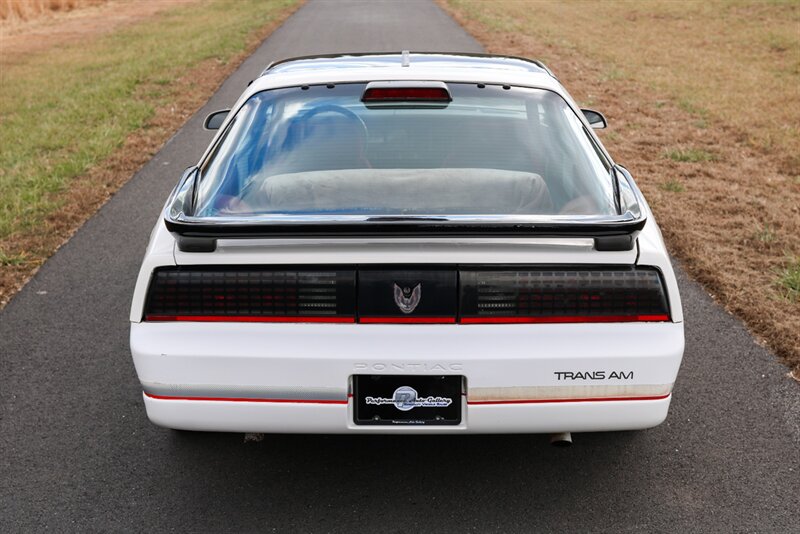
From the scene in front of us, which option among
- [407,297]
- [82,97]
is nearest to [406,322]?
[407,297]

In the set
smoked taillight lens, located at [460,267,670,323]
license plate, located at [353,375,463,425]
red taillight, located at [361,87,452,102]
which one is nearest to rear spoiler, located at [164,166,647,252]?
smoked taillight lens, located at [460,267,670,323]

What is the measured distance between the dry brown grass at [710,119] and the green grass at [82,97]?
4.99m

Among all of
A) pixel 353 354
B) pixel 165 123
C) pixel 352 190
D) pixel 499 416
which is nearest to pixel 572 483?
pixel 499 416

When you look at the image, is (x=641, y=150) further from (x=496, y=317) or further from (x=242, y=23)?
(x=242, y=23)

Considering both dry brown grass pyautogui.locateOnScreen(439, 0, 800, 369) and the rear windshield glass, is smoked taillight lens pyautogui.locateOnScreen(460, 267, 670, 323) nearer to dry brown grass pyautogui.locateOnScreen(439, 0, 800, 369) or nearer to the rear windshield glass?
the rear windshield glass

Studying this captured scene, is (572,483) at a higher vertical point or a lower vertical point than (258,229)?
lower

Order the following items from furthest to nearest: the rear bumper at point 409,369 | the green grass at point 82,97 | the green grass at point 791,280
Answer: the green grass at point 82,97
the green grass at point 791,280
the rear bumper at point 409,369

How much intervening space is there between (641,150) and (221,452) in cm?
645

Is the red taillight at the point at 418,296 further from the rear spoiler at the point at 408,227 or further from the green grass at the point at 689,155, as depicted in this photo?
the green grass at the point at 689,155

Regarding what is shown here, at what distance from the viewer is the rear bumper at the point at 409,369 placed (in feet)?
9.28

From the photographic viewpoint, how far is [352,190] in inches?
128

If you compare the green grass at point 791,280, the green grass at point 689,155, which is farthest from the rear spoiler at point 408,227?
the green grass at point 689,155

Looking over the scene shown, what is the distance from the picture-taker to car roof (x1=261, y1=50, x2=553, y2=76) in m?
3.94

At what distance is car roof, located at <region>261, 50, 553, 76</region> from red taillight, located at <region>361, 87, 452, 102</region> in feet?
1.17
